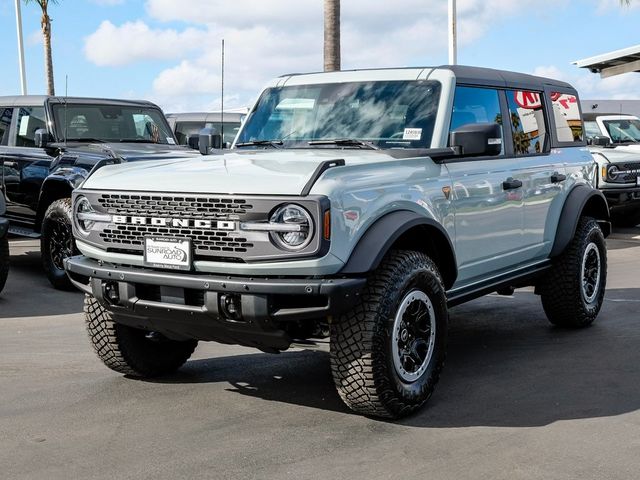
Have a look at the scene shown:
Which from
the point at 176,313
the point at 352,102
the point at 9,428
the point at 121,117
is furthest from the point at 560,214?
the point at 121,117

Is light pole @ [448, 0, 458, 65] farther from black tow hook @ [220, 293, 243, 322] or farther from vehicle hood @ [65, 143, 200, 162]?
black tow hook @ [220, 293, 243, 322]

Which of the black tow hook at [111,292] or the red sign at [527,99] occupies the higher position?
the red sign at [527,99]

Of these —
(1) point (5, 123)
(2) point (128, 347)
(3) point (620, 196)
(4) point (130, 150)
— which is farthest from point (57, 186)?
(3) point (620, 196)

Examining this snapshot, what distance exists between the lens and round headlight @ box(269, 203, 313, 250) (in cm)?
420

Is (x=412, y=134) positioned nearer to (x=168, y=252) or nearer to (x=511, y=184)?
(x=511, y=184)

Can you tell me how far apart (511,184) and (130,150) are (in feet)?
15.8

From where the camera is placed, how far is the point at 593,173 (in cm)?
737

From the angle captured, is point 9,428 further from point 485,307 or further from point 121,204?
point 485,307

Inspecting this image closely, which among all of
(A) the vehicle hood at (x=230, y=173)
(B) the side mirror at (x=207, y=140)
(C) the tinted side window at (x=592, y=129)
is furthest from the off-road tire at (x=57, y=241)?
(C) the tinted side window at (x=592, y=129)

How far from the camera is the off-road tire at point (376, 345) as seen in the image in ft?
14.4

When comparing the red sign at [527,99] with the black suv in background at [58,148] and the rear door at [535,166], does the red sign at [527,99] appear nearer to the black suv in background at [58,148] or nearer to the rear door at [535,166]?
the rear door at [535,166]

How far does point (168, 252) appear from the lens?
178 inches

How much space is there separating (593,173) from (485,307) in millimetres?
1572

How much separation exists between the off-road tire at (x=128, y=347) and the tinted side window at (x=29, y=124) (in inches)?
209
